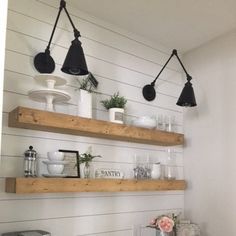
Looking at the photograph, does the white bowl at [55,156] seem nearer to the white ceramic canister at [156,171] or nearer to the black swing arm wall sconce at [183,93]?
the white ceramic canister at [156,171]

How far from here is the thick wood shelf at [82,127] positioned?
6.11 feet

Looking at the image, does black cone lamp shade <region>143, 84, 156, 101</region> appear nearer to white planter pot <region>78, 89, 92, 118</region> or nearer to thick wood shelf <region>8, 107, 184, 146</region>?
thick wood shelf <region>8, 107, 184, 146</region>

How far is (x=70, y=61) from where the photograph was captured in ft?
6.26

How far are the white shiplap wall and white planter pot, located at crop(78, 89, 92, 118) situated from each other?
0.33 ft

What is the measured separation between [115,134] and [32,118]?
66 centimetres

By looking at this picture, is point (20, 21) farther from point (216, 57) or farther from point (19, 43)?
point (216, 57)

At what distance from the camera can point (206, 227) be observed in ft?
8.64

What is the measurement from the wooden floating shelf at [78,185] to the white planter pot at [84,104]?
478 millimetres

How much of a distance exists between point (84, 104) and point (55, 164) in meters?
0.50

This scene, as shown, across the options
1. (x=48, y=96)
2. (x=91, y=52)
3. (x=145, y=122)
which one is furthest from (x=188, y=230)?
(x=91, y=52)

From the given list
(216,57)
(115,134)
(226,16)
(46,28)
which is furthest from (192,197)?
(46,28)

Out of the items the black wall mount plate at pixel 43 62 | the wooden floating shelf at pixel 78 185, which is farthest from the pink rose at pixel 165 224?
the black wall mount plate at pixel 43 62

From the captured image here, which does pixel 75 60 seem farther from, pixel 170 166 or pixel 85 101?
pixel 170 166

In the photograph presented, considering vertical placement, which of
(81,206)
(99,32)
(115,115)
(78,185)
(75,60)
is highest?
(99,32)
